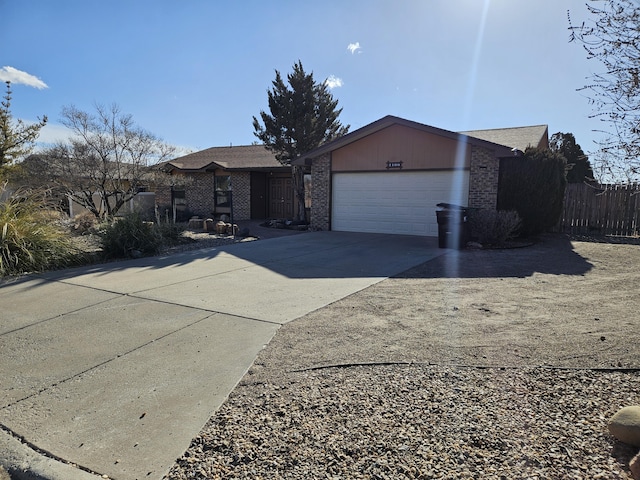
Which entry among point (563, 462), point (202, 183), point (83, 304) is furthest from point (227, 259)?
point (202, 183)

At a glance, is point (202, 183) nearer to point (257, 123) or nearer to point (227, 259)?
point (257, 123)

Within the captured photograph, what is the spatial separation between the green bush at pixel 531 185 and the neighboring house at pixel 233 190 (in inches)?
429

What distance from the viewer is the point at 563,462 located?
7.42 ft

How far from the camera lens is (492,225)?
11.3 metres

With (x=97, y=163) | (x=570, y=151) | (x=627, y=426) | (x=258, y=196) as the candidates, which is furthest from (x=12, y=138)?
(x=570, y=151)

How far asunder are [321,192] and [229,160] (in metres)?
→ 8.64

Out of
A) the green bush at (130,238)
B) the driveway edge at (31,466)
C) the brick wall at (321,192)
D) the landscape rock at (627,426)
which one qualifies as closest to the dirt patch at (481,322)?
the landscape rock at (627,426)

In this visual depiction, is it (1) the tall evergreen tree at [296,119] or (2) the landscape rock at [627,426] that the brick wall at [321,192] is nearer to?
(1) the tall evergreen tree at [296,119]

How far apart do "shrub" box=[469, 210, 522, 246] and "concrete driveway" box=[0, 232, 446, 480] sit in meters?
3.97

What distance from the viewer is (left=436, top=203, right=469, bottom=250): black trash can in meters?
11.3

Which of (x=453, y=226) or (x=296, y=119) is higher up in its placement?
(x=296, y=119)

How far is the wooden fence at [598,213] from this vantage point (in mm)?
14102

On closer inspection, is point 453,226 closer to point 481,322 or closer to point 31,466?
point 481,322

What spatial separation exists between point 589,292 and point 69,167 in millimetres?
14642
